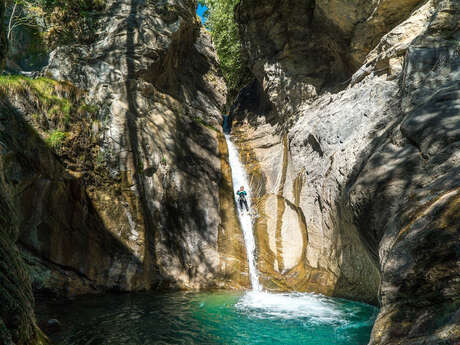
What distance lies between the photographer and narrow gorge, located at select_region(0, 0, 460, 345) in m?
4.13

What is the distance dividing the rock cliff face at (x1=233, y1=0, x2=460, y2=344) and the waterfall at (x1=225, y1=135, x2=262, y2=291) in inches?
13.1

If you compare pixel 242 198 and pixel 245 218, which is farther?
pixel 242 198

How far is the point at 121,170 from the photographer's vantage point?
1061 centimetres

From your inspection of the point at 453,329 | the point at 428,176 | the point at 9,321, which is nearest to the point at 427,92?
the point at 428,176

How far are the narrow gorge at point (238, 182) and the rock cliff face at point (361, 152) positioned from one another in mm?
40

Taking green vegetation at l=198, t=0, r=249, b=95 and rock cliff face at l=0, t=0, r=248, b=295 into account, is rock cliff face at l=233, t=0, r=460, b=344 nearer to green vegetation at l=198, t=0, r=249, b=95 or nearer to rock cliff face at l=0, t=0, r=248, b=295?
rock cliff face at l=0, t=0, r=248, b=295

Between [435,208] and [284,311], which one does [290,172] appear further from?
[435,208]

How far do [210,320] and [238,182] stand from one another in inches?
315

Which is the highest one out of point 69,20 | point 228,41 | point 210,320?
point 228,41

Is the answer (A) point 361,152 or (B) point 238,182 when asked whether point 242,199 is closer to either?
Result: (B) point 238,182

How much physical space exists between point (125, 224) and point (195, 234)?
2.78m

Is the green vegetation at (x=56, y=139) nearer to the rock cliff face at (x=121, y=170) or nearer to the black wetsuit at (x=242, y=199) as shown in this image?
the rock cliff face at (x=121, y=170)

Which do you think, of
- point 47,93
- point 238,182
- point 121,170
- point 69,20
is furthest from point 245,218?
point 69,20

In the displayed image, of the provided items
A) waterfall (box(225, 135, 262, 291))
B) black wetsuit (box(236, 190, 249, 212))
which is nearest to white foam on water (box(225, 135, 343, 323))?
waterfall (box(225, 135, 262, 291))
